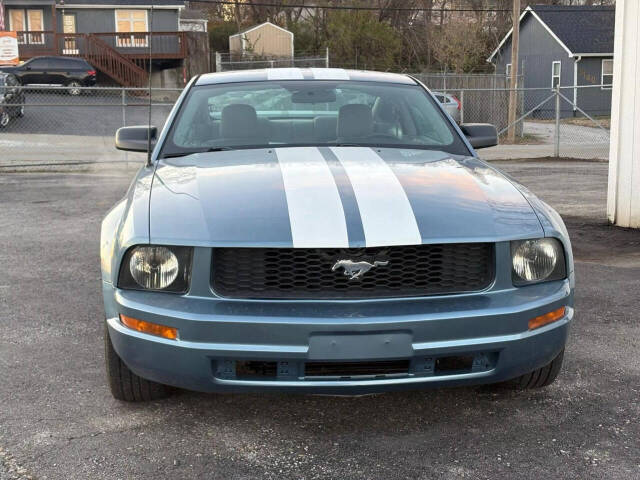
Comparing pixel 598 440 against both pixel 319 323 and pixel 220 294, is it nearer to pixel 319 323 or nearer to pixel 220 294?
pixel 319 323

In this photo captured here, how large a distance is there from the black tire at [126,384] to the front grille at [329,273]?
0.69 metres

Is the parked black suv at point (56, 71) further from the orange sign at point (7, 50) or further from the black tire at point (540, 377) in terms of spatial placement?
the black tire at point (540, 377)

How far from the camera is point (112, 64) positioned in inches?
1448

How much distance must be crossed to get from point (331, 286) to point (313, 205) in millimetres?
348

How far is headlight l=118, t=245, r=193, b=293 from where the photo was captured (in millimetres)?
3115

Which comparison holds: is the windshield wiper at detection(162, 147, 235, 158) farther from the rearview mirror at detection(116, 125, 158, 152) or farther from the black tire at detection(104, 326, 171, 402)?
the black tire at detection(104, 326, 171, 402)

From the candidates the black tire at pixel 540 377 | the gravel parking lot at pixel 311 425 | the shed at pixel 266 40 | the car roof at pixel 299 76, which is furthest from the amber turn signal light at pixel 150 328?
the shed at pixel 266 40

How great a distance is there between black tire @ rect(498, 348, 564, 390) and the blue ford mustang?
30 cm

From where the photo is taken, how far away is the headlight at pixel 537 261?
127 inches

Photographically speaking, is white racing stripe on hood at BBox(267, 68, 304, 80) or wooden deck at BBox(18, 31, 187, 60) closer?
white racing stripe on hood at BBox(267, 68, 304, 80)

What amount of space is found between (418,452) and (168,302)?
108 centimetres

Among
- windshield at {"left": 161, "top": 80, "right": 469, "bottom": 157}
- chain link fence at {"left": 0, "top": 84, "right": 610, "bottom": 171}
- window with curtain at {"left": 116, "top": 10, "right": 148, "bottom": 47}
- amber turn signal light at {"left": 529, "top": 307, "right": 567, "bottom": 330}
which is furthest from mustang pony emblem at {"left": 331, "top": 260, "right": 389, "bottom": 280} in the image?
window with curtain at {"left": 116, "top": 10, "right": 148, "bottom": 47}

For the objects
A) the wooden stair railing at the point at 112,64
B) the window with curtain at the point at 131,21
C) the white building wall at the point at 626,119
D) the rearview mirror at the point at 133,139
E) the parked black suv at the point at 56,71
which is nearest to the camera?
the rearview mirror at the point at 133,139

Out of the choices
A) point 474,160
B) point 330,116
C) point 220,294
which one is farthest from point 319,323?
point 330,116
